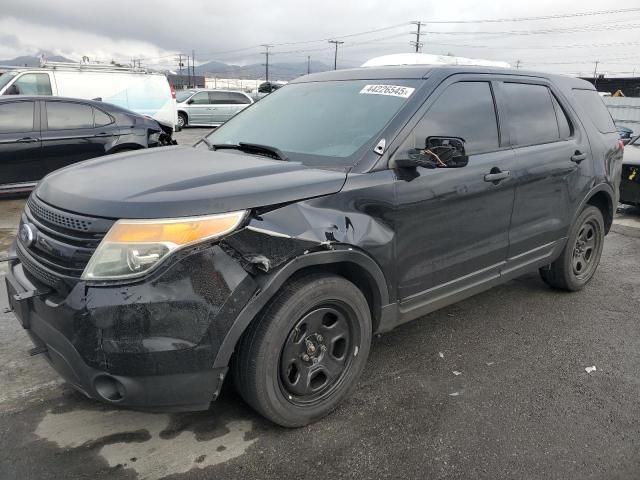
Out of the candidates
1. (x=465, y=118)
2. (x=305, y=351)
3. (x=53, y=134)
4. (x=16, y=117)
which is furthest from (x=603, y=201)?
(x=16, y=117)

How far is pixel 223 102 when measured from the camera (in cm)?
2358

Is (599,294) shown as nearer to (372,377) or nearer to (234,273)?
(372,377)

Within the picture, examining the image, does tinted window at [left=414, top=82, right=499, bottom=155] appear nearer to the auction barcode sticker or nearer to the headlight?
the auction barcode sticker

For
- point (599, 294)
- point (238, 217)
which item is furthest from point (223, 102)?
point (238, 217)

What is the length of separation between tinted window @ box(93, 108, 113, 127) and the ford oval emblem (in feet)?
18.9

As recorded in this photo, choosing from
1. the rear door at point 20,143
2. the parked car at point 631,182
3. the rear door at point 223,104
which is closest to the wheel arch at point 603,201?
the parked car at point 631,182

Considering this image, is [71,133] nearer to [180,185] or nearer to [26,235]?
[26,235]

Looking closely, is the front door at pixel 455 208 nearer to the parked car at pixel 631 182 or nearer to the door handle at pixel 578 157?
the door handle at pixel 578 157

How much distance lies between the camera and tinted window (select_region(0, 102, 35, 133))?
7242 millimetres

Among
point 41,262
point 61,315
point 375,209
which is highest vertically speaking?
point 375,209

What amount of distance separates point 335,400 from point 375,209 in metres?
1.04

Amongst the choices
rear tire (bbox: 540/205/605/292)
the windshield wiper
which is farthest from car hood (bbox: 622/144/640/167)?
the windshield wiper

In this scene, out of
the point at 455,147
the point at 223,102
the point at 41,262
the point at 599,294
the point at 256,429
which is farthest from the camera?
the point at 223,102

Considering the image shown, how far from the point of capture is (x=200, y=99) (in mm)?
23219
